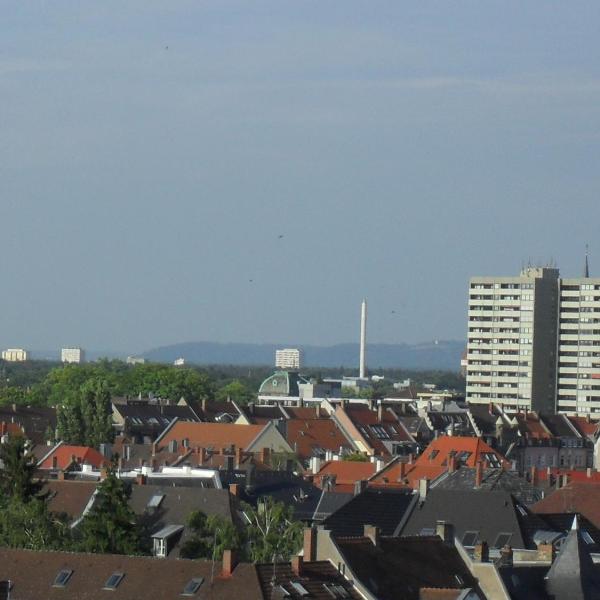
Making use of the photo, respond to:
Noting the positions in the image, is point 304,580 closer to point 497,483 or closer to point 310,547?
point 310,547

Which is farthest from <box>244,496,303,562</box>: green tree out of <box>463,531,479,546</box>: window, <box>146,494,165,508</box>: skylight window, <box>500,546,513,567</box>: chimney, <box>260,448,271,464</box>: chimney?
<box>260,448,271,464</box>: chimney

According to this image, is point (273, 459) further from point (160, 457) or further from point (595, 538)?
point (595, 538)

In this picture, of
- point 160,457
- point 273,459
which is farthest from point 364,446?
point 160,457

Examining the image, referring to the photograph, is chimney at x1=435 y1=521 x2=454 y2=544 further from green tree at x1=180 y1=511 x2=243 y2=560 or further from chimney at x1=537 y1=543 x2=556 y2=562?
green tree at x1=180 y1=511 x2=243 y2=560

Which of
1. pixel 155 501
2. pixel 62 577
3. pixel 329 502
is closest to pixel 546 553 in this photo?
pixel 62 577

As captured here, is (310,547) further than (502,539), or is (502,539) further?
(502,539)
